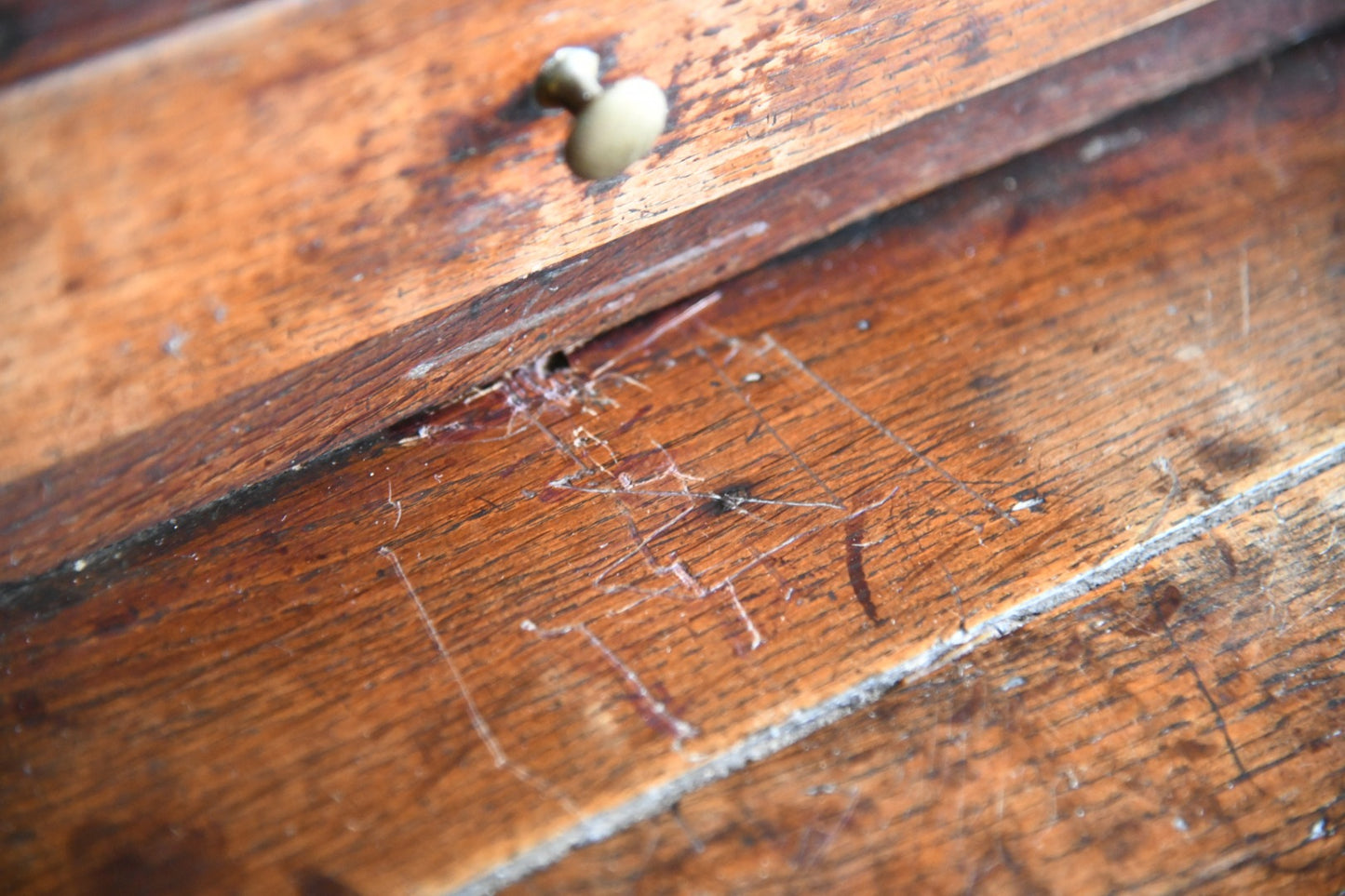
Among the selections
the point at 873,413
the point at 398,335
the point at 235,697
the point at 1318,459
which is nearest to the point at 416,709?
the point at 235,697

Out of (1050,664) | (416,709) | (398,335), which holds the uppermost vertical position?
(398,335)

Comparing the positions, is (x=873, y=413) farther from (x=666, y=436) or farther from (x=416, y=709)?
(x=416, y=709)

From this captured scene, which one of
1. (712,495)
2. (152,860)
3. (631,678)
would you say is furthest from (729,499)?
(152,860)

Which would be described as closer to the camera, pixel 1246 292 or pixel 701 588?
pixel 701 588

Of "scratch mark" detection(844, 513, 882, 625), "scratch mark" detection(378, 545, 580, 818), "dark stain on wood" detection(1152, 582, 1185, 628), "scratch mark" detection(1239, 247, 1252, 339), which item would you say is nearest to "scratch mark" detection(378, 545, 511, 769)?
"scratch mark" detection(378, 545, 580, 818)

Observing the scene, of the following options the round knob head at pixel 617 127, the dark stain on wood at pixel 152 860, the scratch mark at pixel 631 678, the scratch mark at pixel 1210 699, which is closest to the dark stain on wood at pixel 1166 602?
the scratch mark at pixel 1210 699

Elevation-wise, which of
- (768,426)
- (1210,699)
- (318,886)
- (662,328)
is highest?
(662,328)

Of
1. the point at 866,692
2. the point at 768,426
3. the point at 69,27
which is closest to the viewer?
the point at 69,27

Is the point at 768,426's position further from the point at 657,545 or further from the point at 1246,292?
the point at 1246,292
